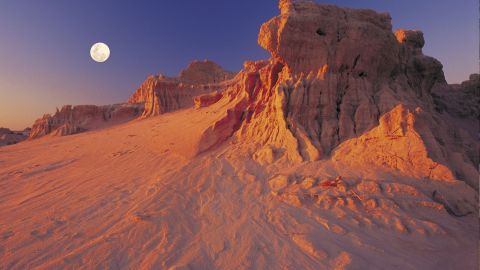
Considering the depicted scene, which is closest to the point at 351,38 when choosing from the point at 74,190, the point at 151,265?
the point at 151,265

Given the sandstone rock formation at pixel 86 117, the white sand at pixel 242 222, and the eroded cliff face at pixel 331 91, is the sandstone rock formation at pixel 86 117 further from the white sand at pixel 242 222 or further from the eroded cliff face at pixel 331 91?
the eroded cliff face at pixel 331 91

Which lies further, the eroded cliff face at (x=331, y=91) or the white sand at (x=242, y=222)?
the eroded cliff face at (x=331, y=91)

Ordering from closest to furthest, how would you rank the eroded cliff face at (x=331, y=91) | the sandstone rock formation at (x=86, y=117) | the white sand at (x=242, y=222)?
the white sand at (x=242, y=222)
the eroded cliff face at (x=331, y=91)
the sandstone rock formation at (x=86, y=117)

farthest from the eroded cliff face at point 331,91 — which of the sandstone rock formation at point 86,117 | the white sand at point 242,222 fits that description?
the sandstone rock formation at point 86,117

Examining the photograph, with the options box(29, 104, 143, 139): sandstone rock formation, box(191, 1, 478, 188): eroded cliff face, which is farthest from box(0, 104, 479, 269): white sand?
box(29, 104, 143, 139): sandstone rock formation

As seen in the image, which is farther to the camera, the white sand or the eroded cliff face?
the eroded cliff face

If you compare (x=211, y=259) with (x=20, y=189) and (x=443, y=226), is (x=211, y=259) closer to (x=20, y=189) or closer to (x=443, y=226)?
(x=443, y=226)

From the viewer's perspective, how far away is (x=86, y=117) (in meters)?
32.6

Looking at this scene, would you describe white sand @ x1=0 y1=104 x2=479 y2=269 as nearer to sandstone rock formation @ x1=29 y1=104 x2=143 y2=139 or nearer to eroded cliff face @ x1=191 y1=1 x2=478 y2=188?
eroded cliff face @ x1=191 y1=1 x2=478 y2=188

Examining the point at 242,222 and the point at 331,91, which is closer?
the point at 242,222

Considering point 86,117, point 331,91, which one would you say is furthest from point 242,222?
point 86,117

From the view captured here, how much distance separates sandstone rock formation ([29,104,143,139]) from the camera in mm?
30500

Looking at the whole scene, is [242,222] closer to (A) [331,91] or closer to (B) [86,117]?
(A) [331,91]

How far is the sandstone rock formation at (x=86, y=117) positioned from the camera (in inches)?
1201
